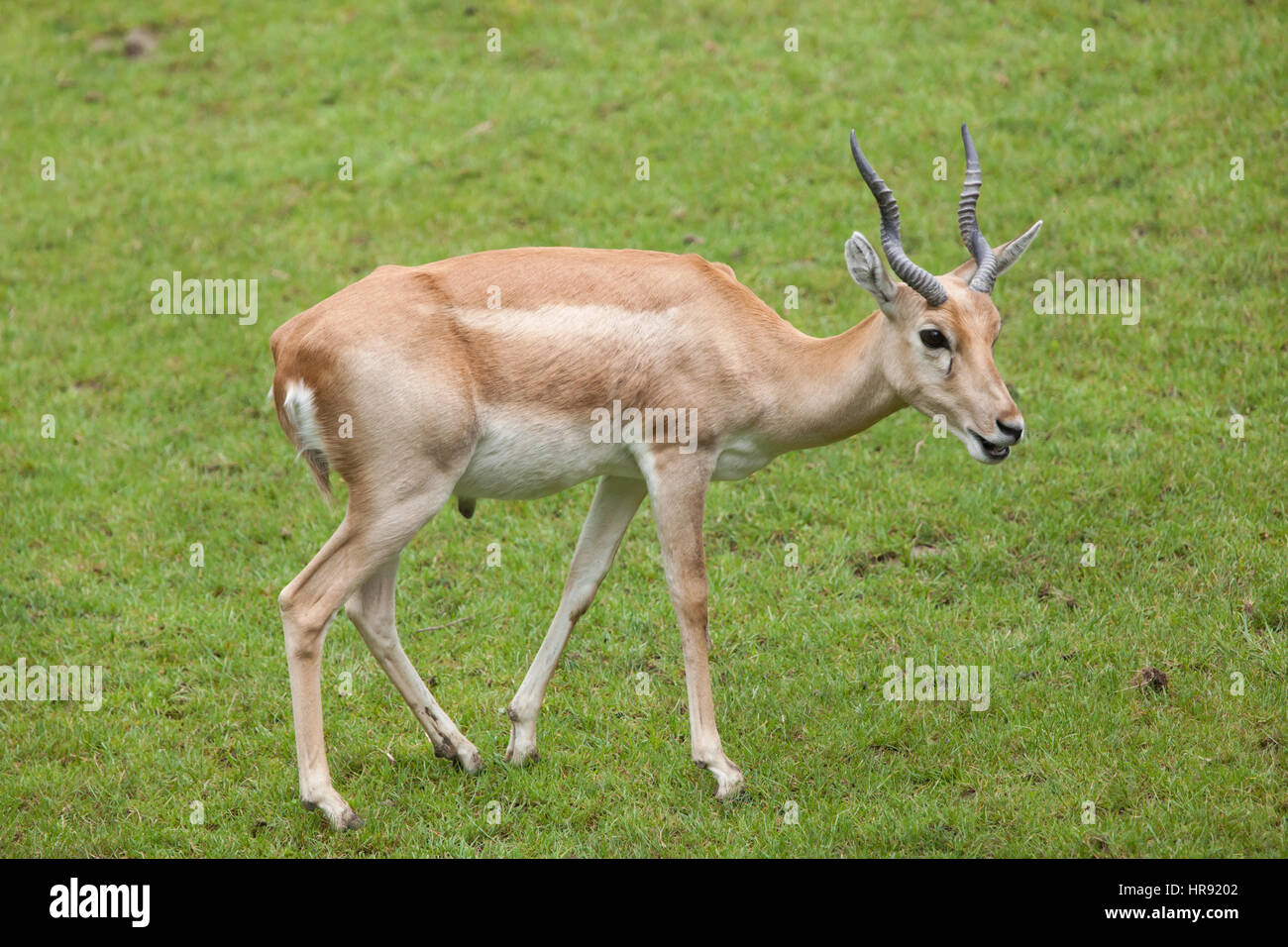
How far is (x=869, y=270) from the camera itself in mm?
6215

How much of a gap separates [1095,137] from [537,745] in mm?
8322

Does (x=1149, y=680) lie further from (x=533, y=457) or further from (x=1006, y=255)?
(x=533, y=457)

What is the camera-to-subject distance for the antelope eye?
624 centimetres

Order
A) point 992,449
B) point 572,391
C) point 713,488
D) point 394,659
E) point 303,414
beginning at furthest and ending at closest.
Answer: point 713,488 < point 394,659 < point 572,391 < point 303,414 < point 992,449

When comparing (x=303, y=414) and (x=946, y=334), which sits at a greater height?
(x=946, y=334)

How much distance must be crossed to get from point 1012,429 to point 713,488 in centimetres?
355

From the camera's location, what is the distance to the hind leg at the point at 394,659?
262 inches

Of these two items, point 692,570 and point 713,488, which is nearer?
point 692,570

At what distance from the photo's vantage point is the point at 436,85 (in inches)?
581

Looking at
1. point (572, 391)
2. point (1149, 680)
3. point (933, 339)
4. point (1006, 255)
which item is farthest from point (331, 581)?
point (1149, 680)

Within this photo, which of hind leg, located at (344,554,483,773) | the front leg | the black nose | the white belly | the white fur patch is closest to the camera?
the black nose

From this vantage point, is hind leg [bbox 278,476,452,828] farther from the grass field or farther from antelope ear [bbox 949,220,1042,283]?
antelope ear [bbox 949,220,1042,283]

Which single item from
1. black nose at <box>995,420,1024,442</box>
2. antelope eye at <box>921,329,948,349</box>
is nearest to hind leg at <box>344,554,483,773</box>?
antelope eye at <box>921,329,948,349</box>

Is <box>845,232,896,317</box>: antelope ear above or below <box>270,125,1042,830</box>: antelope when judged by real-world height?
above
